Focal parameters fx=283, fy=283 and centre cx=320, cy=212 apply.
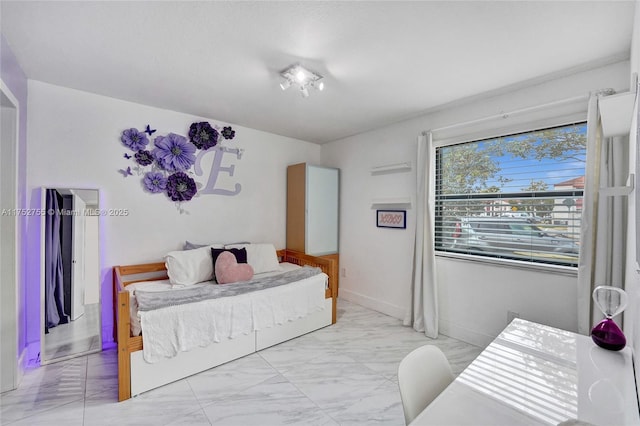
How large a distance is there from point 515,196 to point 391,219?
135 centimetres

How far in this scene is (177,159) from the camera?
10.6ft

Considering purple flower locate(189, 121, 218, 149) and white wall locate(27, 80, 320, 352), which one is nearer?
white wall locate(27, 80, 320, 352)

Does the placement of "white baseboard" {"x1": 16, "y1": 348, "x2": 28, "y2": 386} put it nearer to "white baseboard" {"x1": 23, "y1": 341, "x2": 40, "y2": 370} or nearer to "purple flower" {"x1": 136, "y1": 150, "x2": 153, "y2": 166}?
"white baseboard" {"x1": 23, "y1": 341, "x2": 40, "y2": 370}

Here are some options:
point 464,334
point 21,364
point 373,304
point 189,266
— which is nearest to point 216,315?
point 189,266

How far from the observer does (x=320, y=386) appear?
7.14ft

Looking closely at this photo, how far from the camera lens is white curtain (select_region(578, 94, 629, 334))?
1.93 m

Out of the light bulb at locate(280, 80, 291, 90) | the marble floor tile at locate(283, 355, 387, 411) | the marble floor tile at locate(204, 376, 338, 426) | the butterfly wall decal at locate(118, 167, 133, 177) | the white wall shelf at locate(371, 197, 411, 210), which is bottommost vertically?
the marble floor tile at locate(204, 376, 338, 426)

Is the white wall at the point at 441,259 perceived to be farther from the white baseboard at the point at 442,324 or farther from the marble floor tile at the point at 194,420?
the marble floor tile at the point at 194,420

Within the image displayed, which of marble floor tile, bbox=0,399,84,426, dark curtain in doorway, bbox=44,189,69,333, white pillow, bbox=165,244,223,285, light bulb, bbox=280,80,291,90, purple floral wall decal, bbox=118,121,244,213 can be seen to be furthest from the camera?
purple floral wall decal, bbox=118,121,244,213

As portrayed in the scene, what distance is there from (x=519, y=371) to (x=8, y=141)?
3.43m

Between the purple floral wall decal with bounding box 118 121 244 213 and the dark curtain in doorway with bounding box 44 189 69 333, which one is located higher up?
the purple floral wall decal with bounding box 118 121 244 213

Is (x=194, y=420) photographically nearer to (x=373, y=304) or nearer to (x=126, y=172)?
(x=126, y=172)

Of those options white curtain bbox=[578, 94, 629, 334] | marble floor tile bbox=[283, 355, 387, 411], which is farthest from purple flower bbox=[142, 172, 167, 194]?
white curtain bbox=[578, 94, 629, 334]

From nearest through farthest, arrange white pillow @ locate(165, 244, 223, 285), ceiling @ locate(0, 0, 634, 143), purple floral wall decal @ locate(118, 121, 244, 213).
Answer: ceiling @ locate(0, 0, 634, 143) < white pillow @ locate(165, 244, 223, 285) < purple floral wall decal @ locate(118, 121, 244, 213)
